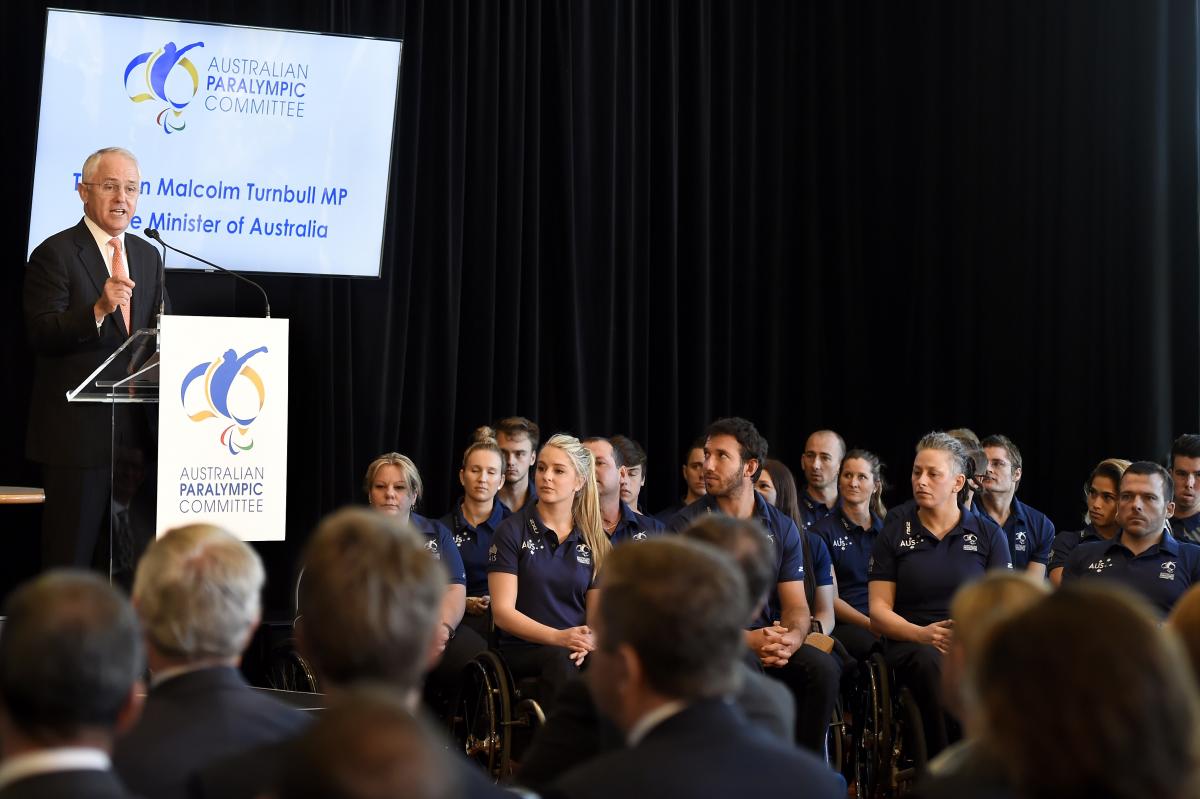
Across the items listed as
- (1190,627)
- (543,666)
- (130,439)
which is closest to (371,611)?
(1190,627)

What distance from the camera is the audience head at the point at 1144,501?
5215 mm

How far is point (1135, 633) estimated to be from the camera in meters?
Answer: 1.33

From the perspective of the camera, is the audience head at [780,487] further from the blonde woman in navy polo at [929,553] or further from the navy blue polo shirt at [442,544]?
the navy blue polo shirt at [442,544]

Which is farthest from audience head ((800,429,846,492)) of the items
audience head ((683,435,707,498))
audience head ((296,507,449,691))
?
audience head ((296,507,449,691))

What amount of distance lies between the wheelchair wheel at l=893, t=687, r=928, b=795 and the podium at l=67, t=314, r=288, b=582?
2.23 metres

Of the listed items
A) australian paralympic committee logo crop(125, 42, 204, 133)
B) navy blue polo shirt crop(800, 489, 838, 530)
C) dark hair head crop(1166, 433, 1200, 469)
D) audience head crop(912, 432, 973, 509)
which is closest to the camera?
audience head crop(912, 432, 973, 509)

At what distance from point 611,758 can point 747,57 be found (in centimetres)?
712

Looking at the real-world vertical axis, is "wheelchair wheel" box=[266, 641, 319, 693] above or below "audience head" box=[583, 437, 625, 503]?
below

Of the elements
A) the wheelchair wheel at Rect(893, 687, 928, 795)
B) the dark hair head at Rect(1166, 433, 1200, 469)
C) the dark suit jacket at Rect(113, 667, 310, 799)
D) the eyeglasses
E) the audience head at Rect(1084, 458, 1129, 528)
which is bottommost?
the wheelchair wheel at Rect(893, 687, 928, 795)

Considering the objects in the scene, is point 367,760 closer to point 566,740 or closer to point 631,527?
point 566,740

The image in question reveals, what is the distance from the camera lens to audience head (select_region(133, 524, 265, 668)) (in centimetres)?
202

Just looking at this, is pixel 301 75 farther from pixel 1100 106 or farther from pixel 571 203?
pixel 1100 106

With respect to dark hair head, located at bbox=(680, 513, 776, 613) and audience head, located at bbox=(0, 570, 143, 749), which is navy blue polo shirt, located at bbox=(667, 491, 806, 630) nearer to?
dark hair head, located at bbox=(680, 513, 776, 613)

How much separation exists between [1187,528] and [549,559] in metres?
2.73
